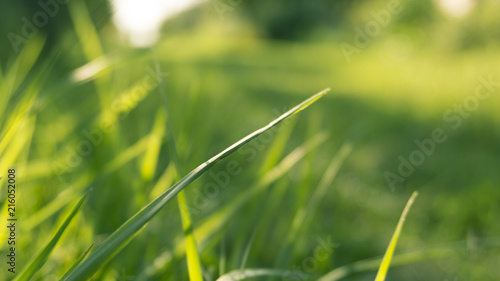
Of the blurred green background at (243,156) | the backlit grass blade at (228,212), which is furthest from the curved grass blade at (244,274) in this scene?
the backlit grass blade at (228,212)

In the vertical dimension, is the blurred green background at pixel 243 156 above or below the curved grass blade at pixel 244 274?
above

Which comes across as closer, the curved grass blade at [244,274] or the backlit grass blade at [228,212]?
the curved grass blade at [244,274]

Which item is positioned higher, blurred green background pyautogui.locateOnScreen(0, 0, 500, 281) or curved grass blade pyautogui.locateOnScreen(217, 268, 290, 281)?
blurred green background pyautogui.locateOnScreen(0, 0, 500, 281)

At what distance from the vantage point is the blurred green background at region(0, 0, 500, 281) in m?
0.61

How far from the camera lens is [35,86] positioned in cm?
55

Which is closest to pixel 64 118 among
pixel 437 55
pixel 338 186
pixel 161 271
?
pixel 161 271

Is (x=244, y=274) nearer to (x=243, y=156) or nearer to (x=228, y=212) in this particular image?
(x=228, y=212)

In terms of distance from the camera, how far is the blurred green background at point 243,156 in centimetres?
61

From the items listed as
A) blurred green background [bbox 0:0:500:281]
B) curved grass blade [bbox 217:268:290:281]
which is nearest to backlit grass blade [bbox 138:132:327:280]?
blurred green background [bbox 0:0:500:281]

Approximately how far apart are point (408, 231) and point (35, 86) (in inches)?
41.0

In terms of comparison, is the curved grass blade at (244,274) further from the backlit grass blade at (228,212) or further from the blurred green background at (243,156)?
the backlit grass blade at (228,212)

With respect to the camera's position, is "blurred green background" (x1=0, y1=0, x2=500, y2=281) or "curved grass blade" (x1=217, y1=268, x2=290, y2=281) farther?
"blurred green background" (x1=0, y1=0, x2=500, y2=281)

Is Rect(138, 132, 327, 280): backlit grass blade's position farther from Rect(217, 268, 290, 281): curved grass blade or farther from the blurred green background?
Rect(217, 268, 290, 281): curved grass blade

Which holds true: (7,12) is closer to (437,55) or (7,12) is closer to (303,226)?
(303,226)
